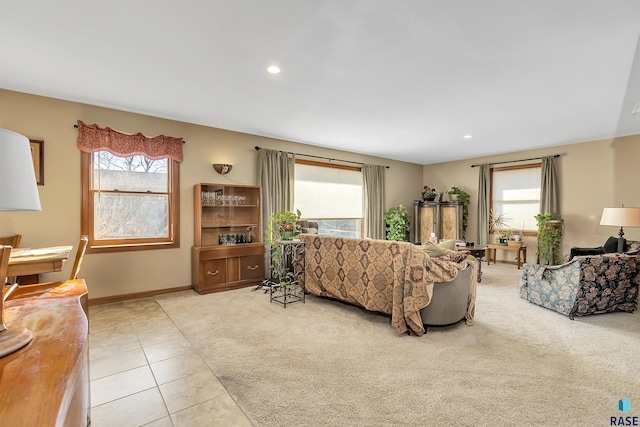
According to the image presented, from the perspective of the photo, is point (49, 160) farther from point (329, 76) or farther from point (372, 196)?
point (372, 196)

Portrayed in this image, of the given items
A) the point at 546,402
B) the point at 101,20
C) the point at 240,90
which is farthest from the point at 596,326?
the point at 101,20

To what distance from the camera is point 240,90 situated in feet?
11.5

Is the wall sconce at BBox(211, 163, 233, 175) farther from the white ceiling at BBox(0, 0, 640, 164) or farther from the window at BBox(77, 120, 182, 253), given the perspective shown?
the white ceiling at BBox(0, 0, 640, 164)

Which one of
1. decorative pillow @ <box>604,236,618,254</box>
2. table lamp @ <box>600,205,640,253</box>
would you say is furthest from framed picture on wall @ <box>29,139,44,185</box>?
decorative pillow @ <box>604,236,618,254</box>

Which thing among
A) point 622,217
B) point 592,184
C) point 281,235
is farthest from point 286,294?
point 592,184

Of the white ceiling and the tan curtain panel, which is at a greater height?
the white ceiling

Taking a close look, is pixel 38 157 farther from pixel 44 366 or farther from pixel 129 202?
pixel 44 366

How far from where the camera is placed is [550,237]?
5953 millimetres

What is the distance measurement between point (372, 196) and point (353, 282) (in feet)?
12.7

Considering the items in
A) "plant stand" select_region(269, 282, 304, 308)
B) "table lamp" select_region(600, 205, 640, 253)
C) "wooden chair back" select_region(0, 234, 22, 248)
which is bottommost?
"plant stand" select_region(269, 282, 304, 308)

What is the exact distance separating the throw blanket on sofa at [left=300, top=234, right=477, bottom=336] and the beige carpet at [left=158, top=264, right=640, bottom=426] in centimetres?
20

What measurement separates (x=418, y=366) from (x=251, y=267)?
3224 mm

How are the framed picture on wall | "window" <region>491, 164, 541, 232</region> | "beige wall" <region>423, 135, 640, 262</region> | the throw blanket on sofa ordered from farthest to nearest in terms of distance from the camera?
1. "window" <region>491, 164, 541, 232</region>
2. "beige wall" <region>423, 135, 640, 262</region>
3. the framed picture on wall
4. the throw blanket on sofa

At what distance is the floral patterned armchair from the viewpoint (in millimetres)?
3441
